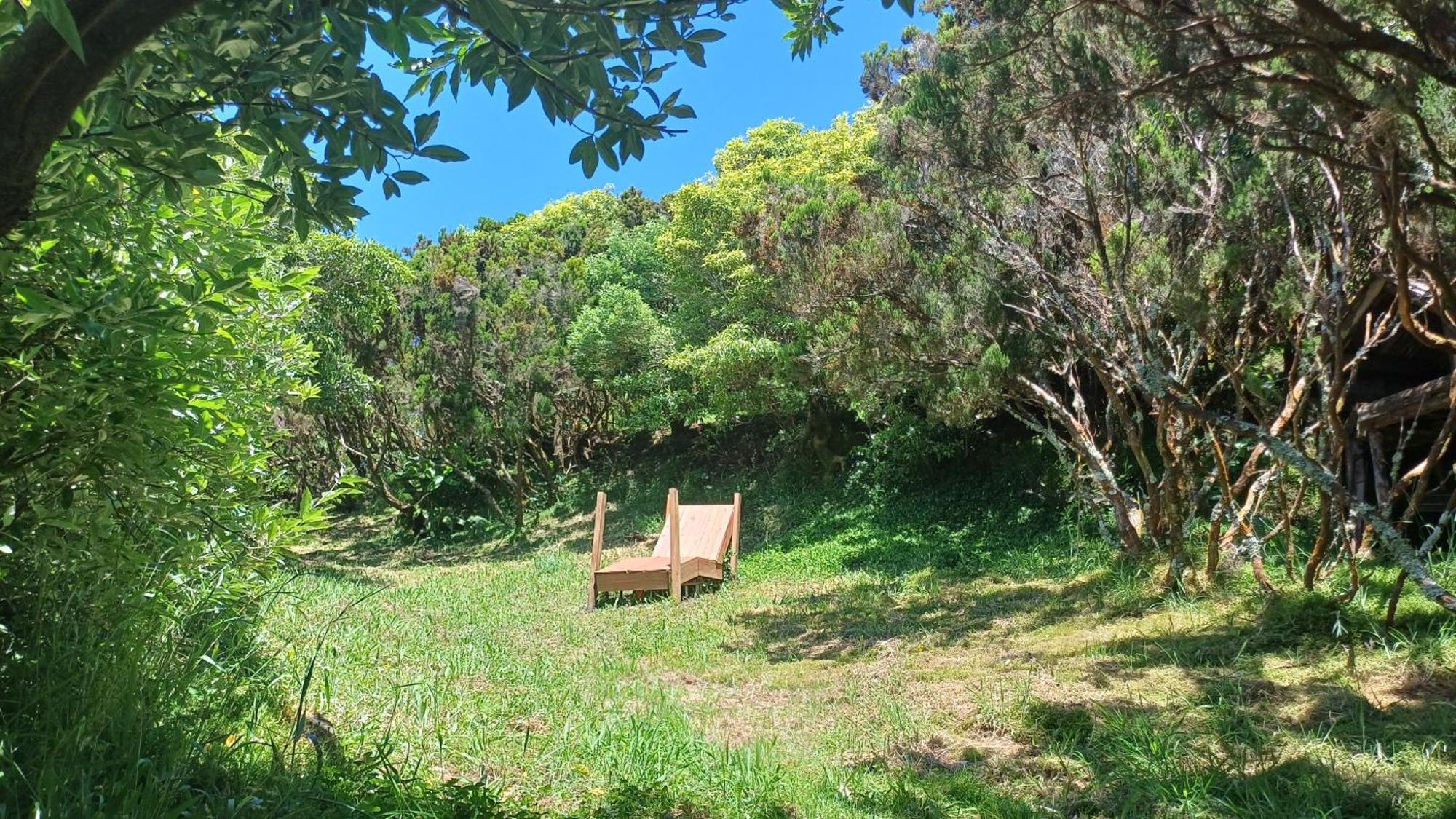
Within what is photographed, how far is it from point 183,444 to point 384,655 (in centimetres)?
237

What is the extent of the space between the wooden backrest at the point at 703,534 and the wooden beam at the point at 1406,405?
657cm

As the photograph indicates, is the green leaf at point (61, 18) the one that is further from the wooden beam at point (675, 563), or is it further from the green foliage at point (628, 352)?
the green foliage at point (628, 352)

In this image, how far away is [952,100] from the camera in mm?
6047

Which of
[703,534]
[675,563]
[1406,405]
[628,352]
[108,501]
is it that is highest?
[628,352]

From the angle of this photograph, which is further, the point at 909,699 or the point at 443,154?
the point at 909,699

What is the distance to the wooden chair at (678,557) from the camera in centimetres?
961

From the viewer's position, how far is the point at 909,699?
5.30 meters

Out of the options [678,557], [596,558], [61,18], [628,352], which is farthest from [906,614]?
[628,352]

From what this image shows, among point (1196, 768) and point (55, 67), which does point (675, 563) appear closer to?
point (1196, 768)

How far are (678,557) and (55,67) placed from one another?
8.39 meters

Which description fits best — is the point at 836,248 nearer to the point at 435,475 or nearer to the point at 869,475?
the point at 869,475

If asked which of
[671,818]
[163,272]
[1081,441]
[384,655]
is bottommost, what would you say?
[671,818]

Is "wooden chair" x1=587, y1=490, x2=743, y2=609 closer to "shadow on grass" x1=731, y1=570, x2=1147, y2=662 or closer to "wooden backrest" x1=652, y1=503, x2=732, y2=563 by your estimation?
"wooden backrest" x1=652, y1=503, x2=732, y2=563

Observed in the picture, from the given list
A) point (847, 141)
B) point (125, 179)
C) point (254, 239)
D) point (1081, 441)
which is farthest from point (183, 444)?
point (847, 141)
